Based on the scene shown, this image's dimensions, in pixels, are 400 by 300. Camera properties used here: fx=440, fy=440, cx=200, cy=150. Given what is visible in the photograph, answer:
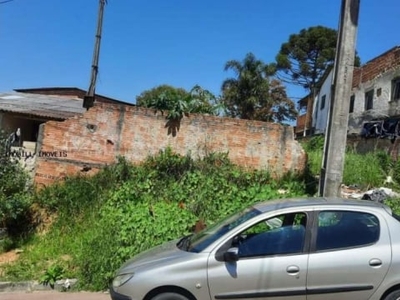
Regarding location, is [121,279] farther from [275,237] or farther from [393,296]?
[393,296]

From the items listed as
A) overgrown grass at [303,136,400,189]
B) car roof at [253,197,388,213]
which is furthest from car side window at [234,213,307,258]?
overgrown grass at [303,136,400,189]

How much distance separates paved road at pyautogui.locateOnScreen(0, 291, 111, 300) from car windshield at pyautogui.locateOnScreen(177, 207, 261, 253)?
1.94 m

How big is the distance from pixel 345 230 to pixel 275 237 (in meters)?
0.73

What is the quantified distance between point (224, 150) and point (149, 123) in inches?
77.2

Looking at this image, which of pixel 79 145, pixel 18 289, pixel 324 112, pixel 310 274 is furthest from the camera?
pixel 324 112

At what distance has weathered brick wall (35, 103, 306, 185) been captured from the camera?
1039 cm

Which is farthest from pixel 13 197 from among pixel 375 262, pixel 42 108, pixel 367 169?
pixel 42 108

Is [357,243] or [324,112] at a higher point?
[324,112]

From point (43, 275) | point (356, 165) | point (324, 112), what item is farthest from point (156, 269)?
point (324, 112)

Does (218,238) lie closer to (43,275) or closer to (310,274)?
(310,274)

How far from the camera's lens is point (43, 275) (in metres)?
6.96

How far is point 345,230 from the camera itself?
4.60 meters

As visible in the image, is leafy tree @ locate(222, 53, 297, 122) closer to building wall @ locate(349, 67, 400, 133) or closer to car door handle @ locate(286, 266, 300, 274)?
building wall @ locate(349, 67, 400, 133)

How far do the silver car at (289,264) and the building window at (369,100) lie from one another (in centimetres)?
2096
